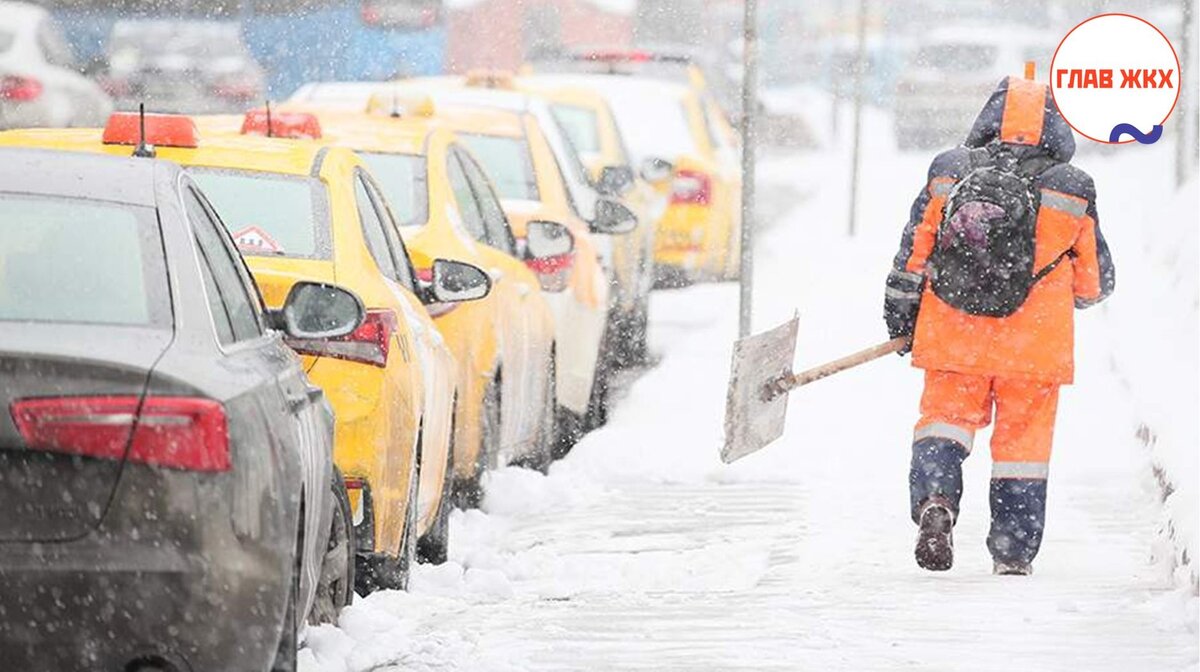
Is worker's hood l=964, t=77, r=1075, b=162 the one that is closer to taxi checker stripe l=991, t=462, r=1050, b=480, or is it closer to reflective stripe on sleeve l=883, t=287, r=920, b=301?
reflective stripe on sleeve l=883, t=287, r=920, b=301

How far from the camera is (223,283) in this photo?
639 centimetres

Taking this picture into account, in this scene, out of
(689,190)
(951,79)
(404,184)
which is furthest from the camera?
(951,79)

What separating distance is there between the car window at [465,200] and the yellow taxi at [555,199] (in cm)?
108

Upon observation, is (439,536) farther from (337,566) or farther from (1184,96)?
(1184,96)

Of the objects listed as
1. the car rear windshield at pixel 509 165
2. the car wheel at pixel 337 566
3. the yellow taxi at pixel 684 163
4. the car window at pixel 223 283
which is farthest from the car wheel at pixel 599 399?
the car window at pixel 223 283

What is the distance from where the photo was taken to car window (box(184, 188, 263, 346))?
242 inches

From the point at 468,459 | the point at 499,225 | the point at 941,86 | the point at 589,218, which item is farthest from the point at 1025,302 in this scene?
the point at 941,86

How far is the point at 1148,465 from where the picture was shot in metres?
11.9

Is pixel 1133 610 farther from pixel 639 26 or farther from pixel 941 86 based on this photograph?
pixel 639 26

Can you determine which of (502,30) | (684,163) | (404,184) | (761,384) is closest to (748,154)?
(404,184)

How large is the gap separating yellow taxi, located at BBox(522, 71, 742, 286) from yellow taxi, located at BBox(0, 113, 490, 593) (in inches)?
359

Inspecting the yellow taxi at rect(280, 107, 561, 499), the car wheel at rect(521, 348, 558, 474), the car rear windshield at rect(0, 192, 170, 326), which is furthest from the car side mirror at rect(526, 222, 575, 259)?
the car rear windshield at rect(0, 192, 170, 326)

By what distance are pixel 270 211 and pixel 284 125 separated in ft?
5.95

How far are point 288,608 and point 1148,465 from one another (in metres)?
6.72
